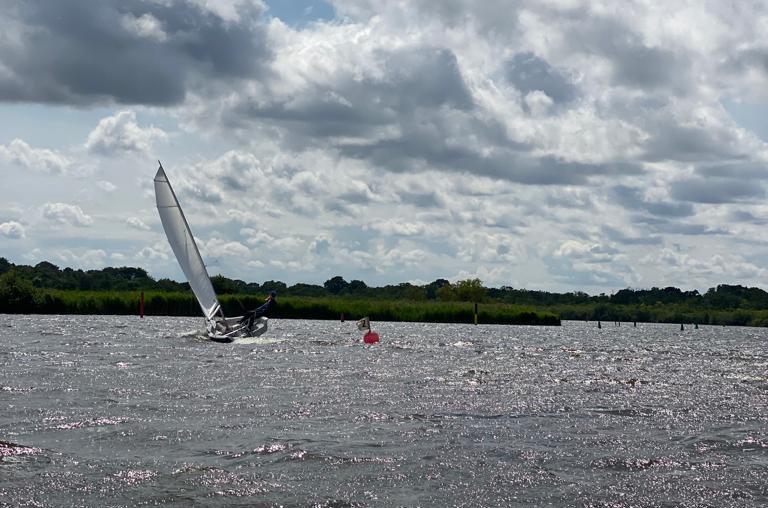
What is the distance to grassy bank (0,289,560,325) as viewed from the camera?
101500 mm

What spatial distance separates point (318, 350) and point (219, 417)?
28.9m

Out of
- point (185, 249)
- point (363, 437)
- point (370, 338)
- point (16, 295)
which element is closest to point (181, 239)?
point (185, 249)

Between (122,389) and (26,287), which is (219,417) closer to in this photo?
(122,389)

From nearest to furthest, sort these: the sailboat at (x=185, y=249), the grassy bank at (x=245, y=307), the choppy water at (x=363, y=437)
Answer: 1. the choppy water at (x=363, y=437)
2. the sailboat at (x=185, y=249)
3. the grassy bank at (x=245, y=307)

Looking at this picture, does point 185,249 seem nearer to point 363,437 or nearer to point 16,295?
point 363,437

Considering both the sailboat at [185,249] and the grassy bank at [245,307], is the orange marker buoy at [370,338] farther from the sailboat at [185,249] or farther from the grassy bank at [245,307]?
the grassy bank at [245,307]

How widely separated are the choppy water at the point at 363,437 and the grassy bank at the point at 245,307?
6445 cm

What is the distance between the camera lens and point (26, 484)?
1432 cm

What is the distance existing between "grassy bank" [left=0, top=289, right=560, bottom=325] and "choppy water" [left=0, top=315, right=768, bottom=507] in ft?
211

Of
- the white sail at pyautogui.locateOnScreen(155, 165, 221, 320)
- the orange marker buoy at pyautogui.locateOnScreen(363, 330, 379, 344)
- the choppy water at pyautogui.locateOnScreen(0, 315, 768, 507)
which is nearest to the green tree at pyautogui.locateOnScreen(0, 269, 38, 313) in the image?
the white sail at pyautogui.locateOnScreen(155, 165, 221, 320)

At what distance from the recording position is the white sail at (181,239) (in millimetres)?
59812

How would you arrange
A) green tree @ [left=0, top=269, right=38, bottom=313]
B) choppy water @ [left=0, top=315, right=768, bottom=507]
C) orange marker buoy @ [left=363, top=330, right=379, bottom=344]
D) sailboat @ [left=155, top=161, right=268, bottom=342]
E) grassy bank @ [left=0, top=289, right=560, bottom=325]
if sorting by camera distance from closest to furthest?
choppy water @ [left=0, top=315, right=768, bottom=507]
sailboat @ [left=155, top=161, right=268, bottom=342]
orange marker buoy @ [left=363, top=330, right=379, bottom=344]
green tree @ [left=0, top=269, right=38, bottom=313]
grassy bank @ [left=0, top=289, right=560, bottom=325]

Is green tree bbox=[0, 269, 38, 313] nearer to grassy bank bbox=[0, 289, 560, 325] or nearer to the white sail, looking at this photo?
grassy bank bbox=[0, 289, 560, 325]

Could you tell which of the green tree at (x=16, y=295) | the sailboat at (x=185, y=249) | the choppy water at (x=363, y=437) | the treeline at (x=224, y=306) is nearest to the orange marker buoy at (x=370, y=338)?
the sailboat at (x=185, y=249)
